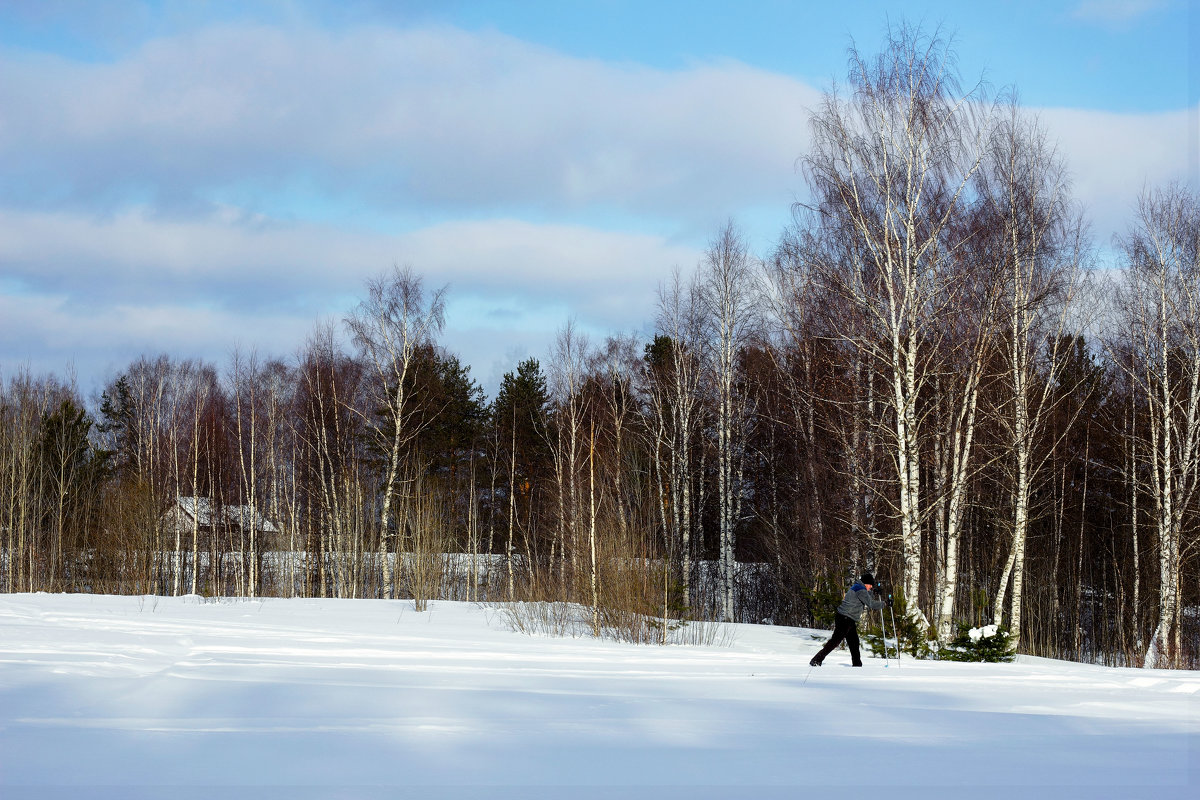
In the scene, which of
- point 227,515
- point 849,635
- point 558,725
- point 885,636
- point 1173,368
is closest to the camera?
point 558,725

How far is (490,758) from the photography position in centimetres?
580

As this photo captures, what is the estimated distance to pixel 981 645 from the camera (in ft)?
47.7

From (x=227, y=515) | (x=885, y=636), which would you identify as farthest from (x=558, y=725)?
(x=227, y=515)

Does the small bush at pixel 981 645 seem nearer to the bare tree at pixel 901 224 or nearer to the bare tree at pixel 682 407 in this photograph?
the bare tree at pixel 901 224

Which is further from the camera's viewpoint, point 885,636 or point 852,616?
point 885,636

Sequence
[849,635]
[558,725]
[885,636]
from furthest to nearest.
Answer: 1. [885,636]
2. [849,635]
3. [558,725]

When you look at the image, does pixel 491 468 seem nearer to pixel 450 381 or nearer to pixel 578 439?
pixel 450 381

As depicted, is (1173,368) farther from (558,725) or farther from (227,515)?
(227,515)

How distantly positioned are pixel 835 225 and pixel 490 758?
14.8 m

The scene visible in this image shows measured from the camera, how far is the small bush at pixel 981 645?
47.6ft

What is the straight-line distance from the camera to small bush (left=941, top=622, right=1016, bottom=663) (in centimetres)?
1451

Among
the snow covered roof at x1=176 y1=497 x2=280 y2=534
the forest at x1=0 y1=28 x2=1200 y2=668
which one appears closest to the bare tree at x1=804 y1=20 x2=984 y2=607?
the forest at x1=0 y1=28 x2=1200 y2=668

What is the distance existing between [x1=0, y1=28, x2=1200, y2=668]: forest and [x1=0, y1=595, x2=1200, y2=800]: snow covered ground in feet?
17.0

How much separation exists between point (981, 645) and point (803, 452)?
10.1 meters
